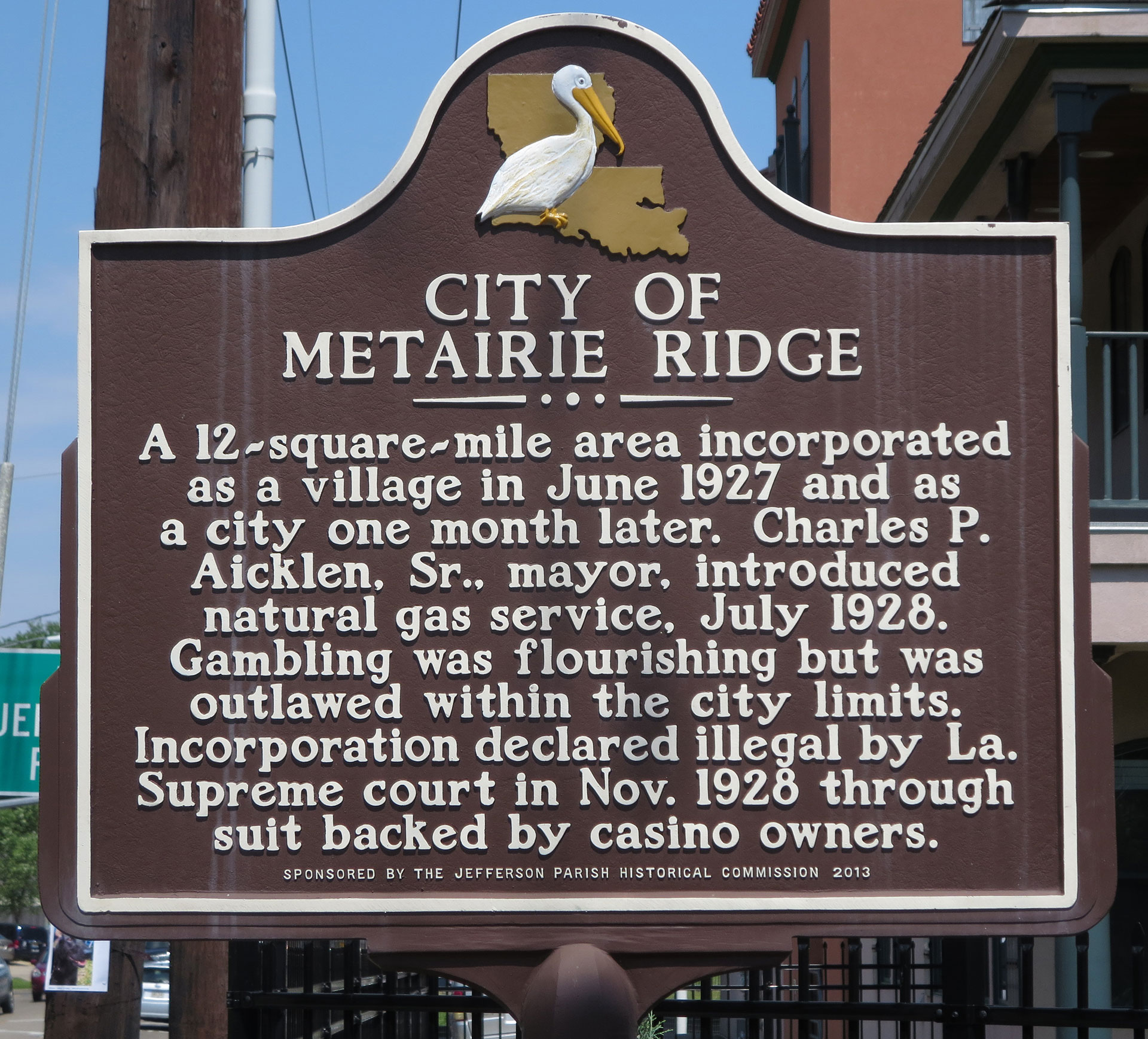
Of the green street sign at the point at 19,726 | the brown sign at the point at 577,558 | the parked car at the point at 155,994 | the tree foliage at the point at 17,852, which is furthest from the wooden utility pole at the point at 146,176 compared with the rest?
the tree foliage at the point at 17,852

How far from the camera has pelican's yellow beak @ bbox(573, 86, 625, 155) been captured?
3.62 metres

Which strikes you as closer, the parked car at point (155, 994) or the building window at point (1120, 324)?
the building window at point (1120, 324)

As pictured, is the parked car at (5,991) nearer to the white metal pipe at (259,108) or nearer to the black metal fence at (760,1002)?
the white metal pipe at (259,108)

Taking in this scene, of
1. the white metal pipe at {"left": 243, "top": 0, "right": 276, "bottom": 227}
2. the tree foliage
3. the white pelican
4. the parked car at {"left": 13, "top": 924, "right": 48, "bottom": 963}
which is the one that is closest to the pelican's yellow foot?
the white pelican

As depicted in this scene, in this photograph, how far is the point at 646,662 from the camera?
3.54 metres

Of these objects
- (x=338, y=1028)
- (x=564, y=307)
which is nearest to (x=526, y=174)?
(x=564, y=307)

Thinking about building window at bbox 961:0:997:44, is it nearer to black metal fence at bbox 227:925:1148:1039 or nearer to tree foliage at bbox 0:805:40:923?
black metal fence at bbox 227:925:1148:1039

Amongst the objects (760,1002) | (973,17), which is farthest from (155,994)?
(760,1002)

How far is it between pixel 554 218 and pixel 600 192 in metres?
0.15

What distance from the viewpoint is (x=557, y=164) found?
141 inches

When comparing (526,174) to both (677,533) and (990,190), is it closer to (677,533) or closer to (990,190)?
(677,533)

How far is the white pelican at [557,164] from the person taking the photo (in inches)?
141

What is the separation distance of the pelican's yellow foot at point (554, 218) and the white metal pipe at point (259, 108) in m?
4.31

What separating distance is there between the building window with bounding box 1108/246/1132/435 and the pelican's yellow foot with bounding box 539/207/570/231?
Answer: 8.58m
